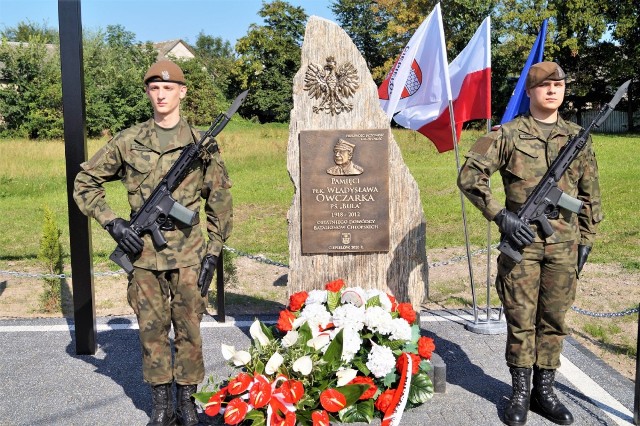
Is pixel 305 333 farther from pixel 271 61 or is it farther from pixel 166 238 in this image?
pixel 271 61

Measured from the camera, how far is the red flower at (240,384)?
379cm

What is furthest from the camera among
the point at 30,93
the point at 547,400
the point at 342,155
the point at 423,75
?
the point at 30,93

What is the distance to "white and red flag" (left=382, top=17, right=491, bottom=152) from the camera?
5.55 metres

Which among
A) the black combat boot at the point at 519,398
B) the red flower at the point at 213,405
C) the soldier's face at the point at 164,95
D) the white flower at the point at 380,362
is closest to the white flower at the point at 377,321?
the white flower at the point at 380,362

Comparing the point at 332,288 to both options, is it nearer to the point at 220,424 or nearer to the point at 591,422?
the point at 220,424

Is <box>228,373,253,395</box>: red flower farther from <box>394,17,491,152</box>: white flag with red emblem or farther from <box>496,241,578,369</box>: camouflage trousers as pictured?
<box>394,17,491,152</box>: white flag with red emblem

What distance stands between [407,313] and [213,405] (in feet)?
4.88

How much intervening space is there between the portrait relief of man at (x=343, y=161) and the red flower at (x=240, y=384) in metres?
1.67

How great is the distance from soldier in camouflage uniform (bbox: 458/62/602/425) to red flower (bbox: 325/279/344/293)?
115 centimetres

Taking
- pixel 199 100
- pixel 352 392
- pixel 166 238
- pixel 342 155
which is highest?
pixel 199 100

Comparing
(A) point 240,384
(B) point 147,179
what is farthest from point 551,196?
(B) point 147,179

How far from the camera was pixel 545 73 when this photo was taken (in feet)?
12.3

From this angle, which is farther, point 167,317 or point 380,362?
point 380,362

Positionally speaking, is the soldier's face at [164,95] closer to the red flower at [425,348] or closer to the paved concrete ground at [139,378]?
the paved concrete ground at [139,378]
